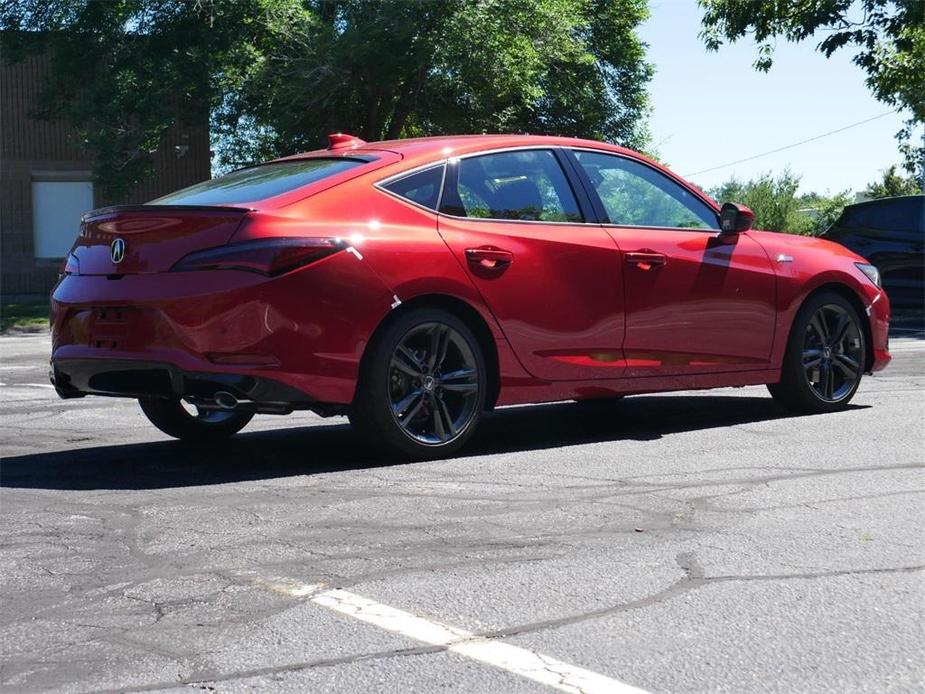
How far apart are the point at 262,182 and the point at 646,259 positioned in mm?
2100

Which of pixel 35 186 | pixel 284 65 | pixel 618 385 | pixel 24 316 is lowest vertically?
pixel 24 316

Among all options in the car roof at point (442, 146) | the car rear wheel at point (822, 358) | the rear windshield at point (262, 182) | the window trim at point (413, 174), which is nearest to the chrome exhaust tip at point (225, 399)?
the rear windshield at point (262, 182)

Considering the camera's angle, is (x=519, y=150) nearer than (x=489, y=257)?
No

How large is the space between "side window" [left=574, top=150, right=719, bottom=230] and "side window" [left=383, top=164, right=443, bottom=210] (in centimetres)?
104

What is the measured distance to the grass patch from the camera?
76.3 feet

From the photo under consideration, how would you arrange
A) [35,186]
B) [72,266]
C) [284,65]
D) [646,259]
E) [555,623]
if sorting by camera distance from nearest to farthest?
[555,623], [72,266], [646,259], [284,65], [35,186]

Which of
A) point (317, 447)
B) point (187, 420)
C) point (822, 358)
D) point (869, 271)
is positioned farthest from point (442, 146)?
point (869, 271)

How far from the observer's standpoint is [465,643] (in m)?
3.55

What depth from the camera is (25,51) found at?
1112 inches

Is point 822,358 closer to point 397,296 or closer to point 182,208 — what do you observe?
point 397,296

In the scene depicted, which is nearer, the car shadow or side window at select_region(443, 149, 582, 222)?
the car shadow

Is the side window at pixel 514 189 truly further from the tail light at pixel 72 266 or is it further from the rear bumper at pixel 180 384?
the tail light at pixel 72 266

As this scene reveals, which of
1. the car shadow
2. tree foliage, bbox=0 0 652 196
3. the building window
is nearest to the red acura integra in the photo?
the car shadow

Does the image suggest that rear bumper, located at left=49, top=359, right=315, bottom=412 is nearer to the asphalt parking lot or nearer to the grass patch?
the asphalt parking lot
